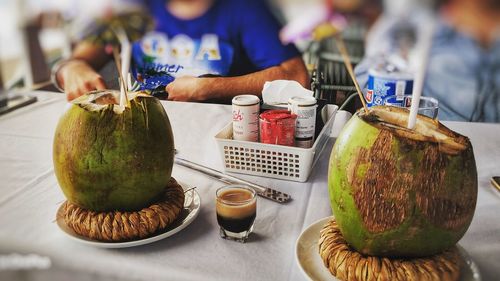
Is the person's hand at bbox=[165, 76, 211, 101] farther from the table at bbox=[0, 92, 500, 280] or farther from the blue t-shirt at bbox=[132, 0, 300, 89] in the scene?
the table at bbox=[0, 92, 500, 280]

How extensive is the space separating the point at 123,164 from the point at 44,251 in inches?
6.2

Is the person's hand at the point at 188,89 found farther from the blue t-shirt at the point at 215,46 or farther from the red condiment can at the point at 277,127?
the red condiment can at the point at 277,127

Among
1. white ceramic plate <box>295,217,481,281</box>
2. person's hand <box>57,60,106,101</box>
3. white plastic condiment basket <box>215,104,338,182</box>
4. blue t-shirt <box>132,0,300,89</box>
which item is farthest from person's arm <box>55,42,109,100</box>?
white ceramic plate <box>295,217,481,281</box>

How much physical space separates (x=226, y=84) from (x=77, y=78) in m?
0.40

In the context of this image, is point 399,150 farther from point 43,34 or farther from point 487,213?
point 43,34

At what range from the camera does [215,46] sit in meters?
1.24

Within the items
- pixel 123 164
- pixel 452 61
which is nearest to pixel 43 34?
pixel 123 164

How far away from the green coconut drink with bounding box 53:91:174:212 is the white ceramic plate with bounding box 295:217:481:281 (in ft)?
0.70

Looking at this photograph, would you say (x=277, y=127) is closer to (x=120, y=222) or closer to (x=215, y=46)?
(x=120, y=222)

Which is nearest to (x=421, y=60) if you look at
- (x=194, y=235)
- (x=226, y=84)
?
(x=194, y=235)

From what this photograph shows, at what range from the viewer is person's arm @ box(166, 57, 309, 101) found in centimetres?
118

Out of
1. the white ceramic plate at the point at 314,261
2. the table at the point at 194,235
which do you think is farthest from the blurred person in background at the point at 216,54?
the white ceramic plate at the point at 314,261

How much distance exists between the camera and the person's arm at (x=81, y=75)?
3.46ft

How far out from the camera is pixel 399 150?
0.43 meters
